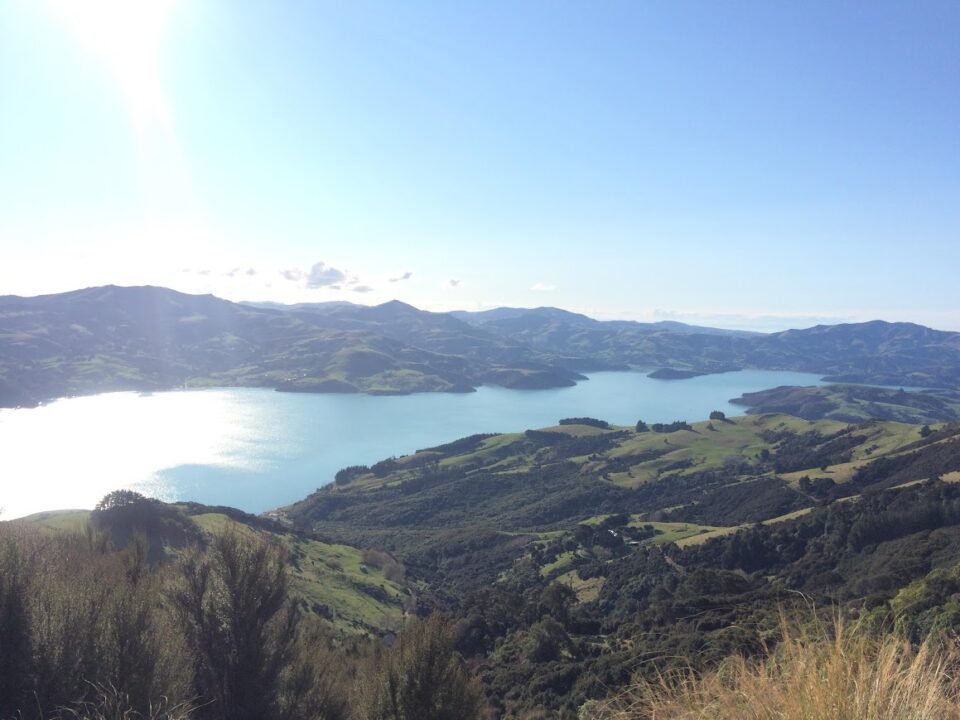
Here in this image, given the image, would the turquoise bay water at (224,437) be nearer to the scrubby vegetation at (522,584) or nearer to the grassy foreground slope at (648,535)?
the grassy foreground slope at (648,535)

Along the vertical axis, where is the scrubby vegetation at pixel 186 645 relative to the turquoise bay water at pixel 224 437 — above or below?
above

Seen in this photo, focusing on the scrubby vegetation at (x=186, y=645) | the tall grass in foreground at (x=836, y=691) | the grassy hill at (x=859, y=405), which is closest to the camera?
the tall grass in foreground at (x=836, y=691)

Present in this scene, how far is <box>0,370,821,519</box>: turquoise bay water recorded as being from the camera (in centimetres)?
9100

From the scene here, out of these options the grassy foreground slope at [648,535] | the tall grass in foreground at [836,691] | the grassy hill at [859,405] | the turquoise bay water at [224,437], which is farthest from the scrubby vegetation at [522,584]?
the grassy hill at [859,405]

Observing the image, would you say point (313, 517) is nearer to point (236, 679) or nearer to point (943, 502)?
point (943, 502)

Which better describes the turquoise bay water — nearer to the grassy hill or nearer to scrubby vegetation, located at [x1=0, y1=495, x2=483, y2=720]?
the grassy hill

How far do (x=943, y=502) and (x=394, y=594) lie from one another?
44.2 m

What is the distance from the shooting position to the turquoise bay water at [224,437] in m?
91.0

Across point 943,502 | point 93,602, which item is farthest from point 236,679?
point 943,502

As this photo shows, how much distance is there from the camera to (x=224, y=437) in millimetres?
128125

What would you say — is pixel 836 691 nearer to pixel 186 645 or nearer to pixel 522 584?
pixel 186 645

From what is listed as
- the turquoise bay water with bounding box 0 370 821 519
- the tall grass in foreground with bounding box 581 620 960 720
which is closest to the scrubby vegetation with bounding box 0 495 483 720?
the tall grass in foreground with bounding box 581 620 960 720

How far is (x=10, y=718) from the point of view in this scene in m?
7.44

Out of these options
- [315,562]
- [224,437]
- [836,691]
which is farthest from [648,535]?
[224,437]
